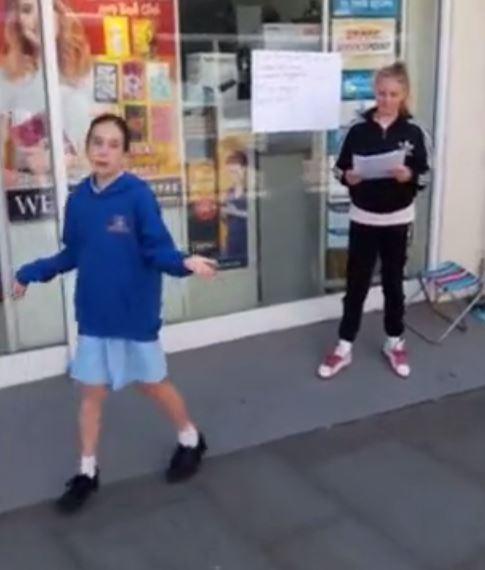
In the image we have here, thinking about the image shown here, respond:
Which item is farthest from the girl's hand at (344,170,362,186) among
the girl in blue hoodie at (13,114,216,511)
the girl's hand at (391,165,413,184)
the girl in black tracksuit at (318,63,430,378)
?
the girl in blue hoodie at (13,114,216,511)

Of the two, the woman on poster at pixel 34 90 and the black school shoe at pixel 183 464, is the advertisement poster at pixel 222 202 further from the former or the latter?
the black school shoe at pixel 183 464

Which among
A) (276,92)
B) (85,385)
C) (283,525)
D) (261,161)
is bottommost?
(283,525)

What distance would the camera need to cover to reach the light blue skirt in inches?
133

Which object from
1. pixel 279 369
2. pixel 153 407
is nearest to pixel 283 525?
pixel 153 407

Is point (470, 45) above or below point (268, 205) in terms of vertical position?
above

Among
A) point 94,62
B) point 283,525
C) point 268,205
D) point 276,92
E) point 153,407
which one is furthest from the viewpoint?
point 268,205

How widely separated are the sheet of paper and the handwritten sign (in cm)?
88

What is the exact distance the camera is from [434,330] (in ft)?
18.0

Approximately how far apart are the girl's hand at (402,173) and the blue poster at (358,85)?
1.21 metres

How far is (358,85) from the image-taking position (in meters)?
5.43

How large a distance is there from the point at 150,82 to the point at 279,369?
1.74m

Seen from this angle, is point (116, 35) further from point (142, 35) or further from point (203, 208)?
point (203, 208)

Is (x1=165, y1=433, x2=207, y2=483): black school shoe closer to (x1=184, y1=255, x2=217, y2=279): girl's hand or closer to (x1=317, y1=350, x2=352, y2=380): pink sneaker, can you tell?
(x1=184, y1=255, x2=217, y2=279): girl's hand

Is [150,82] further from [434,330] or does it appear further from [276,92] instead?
[434,330]
